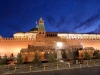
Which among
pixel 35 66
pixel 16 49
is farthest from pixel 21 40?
pixel 35 66

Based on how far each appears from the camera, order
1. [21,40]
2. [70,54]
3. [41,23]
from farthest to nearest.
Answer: [41,23], [21,40], [70,54]

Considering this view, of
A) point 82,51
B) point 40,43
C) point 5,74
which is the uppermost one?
point 40,43

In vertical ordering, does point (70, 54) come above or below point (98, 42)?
below

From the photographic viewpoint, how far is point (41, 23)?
3544 centimetres

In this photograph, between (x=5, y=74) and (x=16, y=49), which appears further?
(x=16, y=49)

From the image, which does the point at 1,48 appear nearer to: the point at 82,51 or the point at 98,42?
the point at 82,51

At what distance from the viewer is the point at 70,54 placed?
989 inches

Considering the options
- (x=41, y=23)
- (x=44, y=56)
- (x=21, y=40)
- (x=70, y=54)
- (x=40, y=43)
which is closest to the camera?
(x=44, y=56)

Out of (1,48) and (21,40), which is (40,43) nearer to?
(21,40)

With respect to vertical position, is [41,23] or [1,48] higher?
[41,23]

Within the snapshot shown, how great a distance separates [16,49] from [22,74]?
19668 millimetres

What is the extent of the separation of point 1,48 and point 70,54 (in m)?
15.6

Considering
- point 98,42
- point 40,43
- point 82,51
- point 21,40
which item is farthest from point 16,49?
point 98,42

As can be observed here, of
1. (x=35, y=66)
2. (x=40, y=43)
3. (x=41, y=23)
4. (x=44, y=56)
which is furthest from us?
(x=41, y=23)
